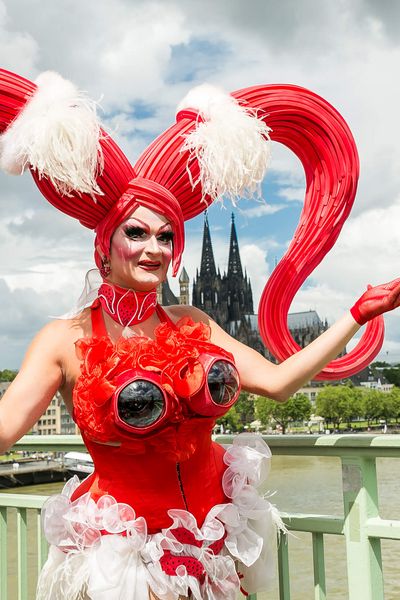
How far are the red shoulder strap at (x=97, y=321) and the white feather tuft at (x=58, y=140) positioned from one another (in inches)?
12.3

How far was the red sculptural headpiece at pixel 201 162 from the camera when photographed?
1.77 meters

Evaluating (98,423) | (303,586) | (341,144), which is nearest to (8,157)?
(98,423)

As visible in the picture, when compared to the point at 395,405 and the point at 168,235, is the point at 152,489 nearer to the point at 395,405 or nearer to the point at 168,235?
the point at 168,235

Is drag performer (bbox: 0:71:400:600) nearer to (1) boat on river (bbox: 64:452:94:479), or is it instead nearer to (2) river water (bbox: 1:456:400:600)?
(2) river water (bbox: 1:456:400:600)

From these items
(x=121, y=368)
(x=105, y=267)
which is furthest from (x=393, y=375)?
(x=121, y=368)

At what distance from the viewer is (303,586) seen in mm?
9281

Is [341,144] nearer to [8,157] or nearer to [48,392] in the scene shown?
[8,157]

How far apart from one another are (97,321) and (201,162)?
0.50 m

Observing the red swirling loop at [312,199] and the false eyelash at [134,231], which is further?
the red swirling loop at [312,199]

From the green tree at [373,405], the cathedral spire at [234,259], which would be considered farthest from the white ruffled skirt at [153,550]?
the cathedral spire at [234,259]

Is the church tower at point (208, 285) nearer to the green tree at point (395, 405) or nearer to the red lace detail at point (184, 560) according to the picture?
the green tree at point (395, 405)

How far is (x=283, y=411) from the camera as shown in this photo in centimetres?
5934

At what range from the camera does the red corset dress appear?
1.62 metres

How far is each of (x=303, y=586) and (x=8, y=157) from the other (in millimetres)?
8704
